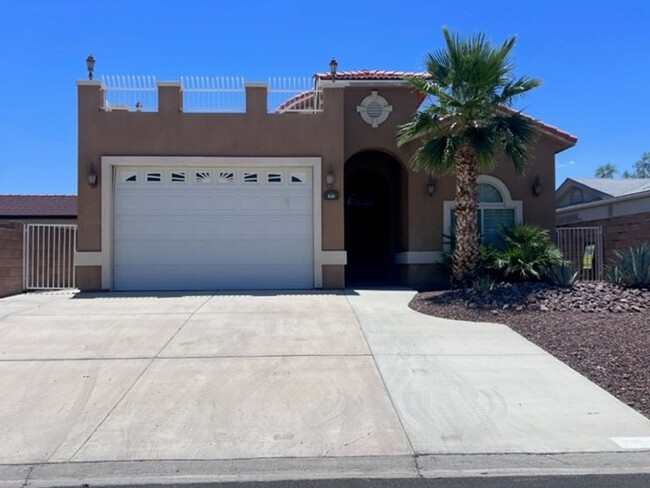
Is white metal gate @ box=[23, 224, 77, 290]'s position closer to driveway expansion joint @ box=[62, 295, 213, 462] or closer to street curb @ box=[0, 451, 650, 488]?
driveway expansion joint @ box=[62, 295, 213, 462]

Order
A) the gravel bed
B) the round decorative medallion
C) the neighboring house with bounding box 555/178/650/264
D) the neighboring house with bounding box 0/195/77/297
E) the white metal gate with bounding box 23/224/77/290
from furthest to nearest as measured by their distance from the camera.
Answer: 1. the neighboring house with bounding box 555/178/650/264
2. the round decorative medallion
3. the white metal gate with bounding box 23/224/77/290
4. the neighboring house with bounding box 0/195/77/297
5. the gravel bed

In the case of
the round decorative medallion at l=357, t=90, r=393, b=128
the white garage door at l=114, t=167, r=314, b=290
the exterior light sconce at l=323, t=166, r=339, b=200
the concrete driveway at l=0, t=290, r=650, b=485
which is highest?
the round decorative medallion at l=357, t=90, r=393, b=128

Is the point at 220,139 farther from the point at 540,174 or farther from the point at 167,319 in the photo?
the point at 540,174

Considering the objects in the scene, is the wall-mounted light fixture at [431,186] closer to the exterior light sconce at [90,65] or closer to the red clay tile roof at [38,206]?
the exterior light sconce at [90,65]

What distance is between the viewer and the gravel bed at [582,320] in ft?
26.5

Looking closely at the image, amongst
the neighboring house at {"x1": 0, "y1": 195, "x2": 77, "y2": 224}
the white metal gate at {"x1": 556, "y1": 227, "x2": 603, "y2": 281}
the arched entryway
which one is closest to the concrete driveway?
the arched entryway

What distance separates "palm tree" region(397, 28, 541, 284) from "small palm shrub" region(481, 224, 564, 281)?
2.10ft

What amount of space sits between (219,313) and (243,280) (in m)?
3.49

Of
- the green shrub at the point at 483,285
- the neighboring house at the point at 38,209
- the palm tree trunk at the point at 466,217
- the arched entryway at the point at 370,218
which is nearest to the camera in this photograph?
the green shrub at the point at 483,285

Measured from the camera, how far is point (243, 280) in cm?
1531

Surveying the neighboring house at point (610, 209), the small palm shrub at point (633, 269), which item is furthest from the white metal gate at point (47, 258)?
the neighboring house at point (610, 209)

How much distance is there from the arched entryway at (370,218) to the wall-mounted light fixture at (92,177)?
7308 mm

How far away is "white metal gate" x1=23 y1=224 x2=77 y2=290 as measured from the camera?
1549 cm

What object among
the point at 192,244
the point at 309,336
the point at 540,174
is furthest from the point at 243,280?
the point at 540,174
